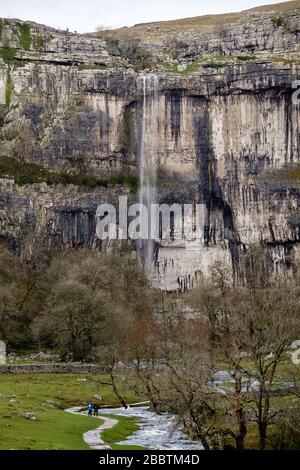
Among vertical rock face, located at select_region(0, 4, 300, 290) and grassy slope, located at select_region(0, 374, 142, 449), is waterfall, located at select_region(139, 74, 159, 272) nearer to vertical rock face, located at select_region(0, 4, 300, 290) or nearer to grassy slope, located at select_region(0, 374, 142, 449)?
vertical rock face, located at select_region(0, 4, 300, 290)

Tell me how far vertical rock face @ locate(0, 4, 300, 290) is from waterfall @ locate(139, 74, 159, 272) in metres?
0.45

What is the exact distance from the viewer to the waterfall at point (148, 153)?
13412cm

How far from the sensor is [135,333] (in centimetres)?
9375

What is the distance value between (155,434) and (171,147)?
9074cm

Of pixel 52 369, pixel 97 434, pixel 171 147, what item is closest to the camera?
pixel 97 434

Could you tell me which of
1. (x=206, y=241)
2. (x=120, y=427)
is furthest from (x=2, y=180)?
(x=120, y=427)

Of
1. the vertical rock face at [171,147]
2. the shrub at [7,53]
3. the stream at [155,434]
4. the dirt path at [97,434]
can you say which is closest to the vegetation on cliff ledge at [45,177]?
the vertical rock face at [171,147]

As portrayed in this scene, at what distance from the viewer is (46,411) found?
54719 mm

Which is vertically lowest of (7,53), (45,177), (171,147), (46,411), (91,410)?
(91,410)

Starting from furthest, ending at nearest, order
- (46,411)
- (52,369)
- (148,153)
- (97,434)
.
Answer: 1. (148,153)
2. (52,369)
3. (46,411)
4. (97,434)

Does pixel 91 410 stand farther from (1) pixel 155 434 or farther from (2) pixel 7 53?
(2) pixel 7 53

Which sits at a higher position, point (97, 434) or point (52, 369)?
point (97, 434)

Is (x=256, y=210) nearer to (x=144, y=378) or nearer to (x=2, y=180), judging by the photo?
(x=2, y=180)

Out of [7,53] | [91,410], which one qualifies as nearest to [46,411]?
[91,410]
